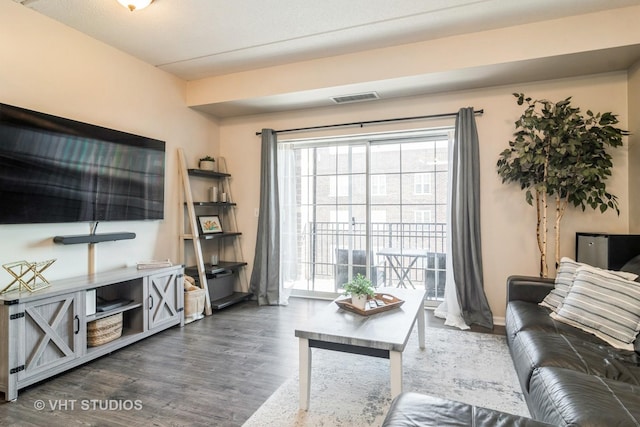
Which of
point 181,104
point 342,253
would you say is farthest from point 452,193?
point 181,104

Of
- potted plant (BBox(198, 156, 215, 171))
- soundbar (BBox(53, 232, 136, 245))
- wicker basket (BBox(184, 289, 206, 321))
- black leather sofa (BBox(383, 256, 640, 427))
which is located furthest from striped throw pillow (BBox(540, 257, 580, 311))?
potted plant (BBox(198, 156, 215, 171))

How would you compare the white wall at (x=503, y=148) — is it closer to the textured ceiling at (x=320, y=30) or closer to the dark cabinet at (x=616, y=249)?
the textured ceiling at (x=320, y=30)

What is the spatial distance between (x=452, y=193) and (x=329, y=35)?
79.8 inches

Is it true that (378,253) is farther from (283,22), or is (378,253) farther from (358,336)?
(283,22)

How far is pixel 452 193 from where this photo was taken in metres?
3.64

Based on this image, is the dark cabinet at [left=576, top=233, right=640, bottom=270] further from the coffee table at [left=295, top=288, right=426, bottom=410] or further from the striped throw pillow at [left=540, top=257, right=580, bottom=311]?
the coffee table at [left=295, top=288, right=426, bottom=410]

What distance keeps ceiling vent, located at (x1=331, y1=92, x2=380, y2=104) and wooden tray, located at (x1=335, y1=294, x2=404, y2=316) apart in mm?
2287

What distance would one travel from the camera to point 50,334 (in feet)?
7.68

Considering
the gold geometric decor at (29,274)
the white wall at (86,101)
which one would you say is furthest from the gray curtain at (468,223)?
the gold geometric decor at (29,274)

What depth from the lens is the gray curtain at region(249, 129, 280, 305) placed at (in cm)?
438

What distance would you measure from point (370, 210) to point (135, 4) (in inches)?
122

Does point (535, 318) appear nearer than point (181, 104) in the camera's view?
Yes

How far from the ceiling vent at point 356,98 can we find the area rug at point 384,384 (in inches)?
103

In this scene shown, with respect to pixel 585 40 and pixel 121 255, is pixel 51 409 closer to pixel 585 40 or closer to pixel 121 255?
pixel 121 255
